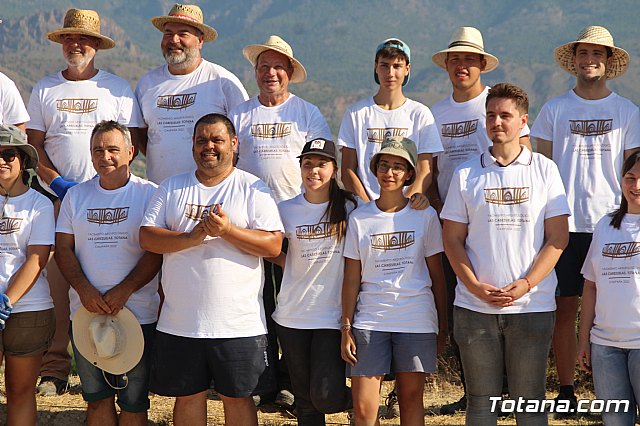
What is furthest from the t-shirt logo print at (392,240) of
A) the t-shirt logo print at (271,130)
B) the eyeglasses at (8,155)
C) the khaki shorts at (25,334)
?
the eyeglasses at (8,155)

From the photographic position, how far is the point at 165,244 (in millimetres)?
5785

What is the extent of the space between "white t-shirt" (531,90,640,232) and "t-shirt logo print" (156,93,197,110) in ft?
9.52

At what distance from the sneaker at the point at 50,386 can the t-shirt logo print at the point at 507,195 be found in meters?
4.00

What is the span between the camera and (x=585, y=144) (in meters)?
6.72

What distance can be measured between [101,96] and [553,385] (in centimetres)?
494

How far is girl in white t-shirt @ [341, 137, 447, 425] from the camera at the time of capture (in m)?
5.82

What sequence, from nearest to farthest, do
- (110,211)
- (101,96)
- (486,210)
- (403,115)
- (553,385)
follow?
(486,210), (110,211), (403,115), (101,96), (553,385)

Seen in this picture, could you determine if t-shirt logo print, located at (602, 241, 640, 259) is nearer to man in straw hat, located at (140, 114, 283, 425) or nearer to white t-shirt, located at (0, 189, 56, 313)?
man in straw hat, located at (140, 114, 283, 425)

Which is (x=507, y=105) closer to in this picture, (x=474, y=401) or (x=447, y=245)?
(x=447, y=245)

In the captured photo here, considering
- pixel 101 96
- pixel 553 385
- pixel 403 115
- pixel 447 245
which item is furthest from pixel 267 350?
pixel 553 385

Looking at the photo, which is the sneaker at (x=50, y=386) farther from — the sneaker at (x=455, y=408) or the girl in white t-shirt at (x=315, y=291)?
the sneaker at (x=455, y=408)

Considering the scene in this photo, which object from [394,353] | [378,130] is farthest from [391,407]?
[378,130]

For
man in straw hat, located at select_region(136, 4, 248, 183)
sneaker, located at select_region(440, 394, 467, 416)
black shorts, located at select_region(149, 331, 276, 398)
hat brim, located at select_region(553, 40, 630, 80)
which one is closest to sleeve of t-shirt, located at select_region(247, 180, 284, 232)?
black shorts, located at select_region(149, 331, 276, 398)

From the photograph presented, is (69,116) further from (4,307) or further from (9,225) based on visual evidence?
(4,307)
